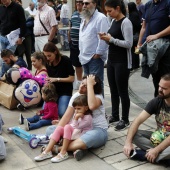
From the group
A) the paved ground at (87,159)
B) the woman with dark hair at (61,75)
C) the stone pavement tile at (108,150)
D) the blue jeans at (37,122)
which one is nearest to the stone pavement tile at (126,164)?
the paved ground at (87,159)

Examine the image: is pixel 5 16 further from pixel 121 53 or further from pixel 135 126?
pixel 135 126

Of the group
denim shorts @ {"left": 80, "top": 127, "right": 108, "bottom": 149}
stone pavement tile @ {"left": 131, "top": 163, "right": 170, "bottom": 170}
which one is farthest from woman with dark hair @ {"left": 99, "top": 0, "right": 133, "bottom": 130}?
stone pavement tile @ {"left": 131, "top": 163, "right": 170, "bottom": 170}

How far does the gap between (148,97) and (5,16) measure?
10.6 feet

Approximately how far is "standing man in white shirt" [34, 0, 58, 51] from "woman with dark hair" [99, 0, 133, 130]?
7.35ft

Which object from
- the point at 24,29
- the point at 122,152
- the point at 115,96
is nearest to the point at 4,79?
the point at 24,29

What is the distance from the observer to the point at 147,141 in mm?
3611

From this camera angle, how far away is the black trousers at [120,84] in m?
4.28

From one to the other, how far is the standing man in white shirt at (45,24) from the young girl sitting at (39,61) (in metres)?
0.84

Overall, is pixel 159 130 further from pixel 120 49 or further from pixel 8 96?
pixel 8 96

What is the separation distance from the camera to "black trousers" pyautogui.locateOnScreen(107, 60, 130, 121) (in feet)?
14.0

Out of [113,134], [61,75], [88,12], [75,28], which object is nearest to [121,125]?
[113,134]

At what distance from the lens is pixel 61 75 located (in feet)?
16.5

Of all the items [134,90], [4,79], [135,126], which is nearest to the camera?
[135,126]

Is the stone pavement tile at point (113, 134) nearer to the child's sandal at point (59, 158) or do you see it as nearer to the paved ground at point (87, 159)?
the paved ground at point (87, 159)
